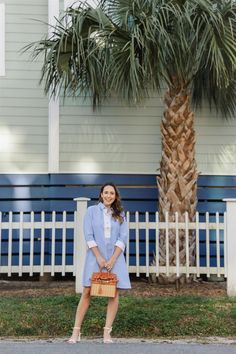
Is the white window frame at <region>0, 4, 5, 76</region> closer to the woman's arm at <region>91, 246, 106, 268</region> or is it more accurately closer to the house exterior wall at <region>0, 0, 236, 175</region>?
the house exterior wall at <region>0, 0, 236, 175</region>

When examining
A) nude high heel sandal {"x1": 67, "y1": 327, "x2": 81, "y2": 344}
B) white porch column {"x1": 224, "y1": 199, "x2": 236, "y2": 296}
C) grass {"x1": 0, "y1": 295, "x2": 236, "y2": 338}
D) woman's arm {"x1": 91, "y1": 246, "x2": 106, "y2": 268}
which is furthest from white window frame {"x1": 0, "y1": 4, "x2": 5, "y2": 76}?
nude high heel sandal {"x1": 67, "y1": 327, "x2": 81, "y2": 344}

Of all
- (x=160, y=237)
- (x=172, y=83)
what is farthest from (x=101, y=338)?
(x=172, y=83)

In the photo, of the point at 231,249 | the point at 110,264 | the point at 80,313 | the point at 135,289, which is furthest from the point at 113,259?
the point at 135,289

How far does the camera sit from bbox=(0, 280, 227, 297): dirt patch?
7.56 metres

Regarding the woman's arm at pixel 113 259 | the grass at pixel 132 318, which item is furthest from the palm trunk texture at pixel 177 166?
the woman's arm at pixel 113 259

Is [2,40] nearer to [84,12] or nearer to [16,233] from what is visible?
[84,12]

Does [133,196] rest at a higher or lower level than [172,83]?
lower

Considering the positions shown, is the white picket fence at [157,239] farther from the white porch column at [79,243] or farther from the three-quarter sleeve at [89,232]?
the three-quarter sleeve at [89,232]

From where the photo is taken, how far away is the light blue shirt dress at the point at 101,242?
508cm

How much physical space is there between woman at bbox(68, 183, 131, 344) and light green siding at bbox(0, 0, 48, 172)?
4537 millimetres

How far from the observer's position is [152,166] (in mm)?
9570

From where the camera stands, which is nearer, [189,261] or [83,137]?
[189,261]

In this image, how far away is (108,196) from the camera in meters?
5.19

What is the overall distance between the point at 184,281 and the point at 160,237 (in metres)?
0.85
